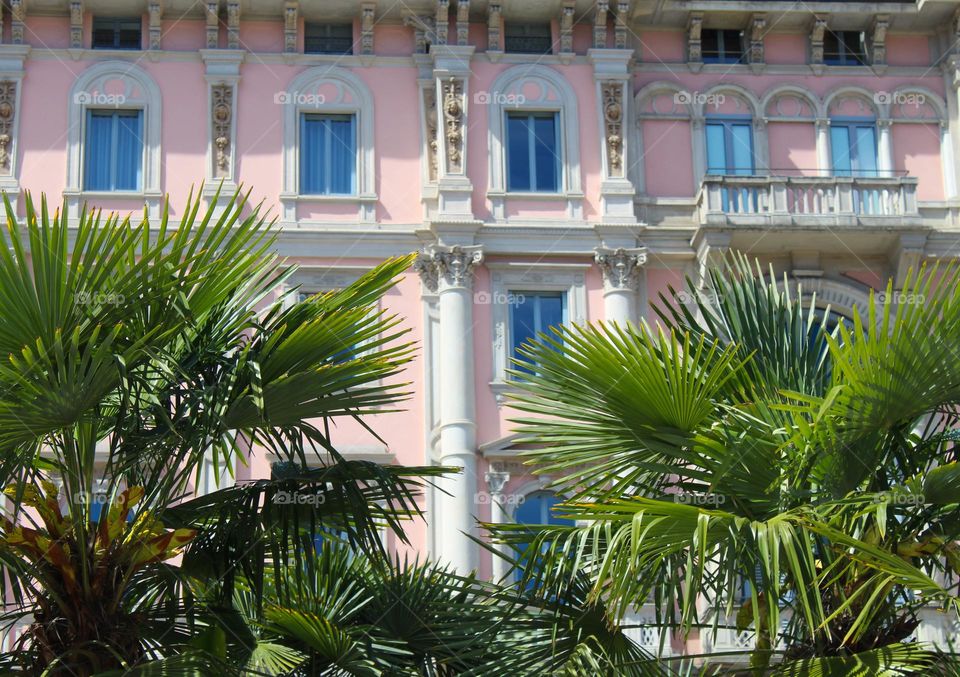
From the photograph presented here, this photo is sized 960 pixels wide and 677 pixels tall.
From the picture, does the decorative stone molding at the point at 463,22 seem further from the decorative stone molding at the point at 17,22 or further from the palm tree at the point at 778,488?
the palm tree at the point at 778,488

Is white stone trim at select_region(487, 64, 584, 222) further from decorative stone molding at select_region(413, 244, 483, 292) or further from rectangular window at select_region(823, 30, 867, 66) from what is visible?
rectangular window at select_region(823, 30, 867, 66)

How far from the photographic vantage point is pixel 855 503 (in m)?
14.7

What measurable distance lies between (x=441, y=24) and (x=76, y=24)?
651 centimetres

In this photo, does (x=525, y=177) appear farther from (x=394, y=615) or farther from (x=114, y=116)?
(x=394, y=615)

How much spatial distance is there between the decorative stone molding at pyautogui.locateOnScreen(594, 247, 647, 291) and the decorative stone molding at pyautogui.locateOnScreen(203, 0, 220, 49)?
7.84 m

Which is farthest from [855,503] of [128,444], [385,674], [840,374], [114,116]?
[114,116]

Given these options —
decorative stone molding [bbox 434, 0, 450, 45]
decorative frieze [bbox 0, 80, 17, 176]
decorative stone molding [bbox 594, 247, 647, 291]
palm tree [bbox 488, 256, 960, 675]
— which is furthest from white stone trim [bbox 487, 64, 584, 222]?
palm tree [bbox 488, 256, 960, 675]

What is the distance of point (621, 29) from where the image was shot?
3203cm

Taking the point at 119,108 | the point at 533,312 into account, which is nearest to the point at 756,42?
the point at 533,312

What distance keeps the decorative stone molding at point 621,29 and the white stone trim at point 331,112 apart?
4.63m

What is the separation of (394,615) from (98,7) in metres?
18.1

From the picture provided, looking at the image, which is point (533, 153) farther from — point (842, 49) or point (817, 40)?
point (842, 49)

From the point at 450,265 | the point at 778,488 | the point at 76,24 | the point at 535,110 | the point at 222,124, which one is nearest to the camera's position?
the point at 778,488

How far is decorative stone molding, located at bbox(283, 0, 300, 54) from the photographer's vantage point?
103 feet
